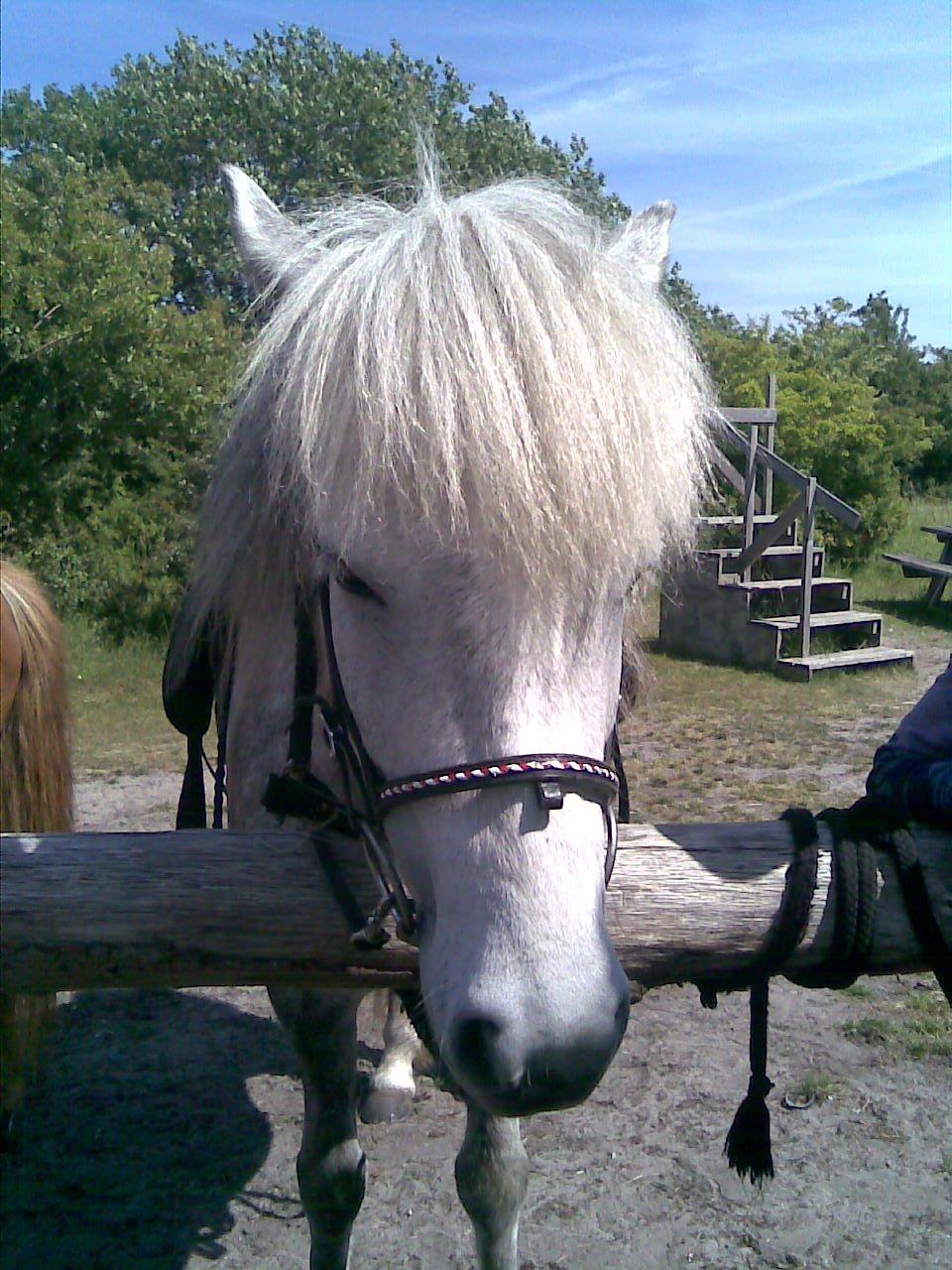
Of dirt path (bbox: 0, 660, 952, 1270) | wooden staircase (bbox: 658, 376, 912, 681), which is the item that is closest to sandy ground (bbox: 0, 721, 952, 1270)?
dirt path (bbox: 0, 660, 952, 1270)

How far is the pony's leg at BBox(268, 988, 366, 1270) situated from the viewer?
2.25 m

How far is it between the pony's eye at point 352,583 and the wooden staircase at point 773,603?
882 cm

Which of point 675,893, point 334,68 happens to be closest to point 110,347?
point 675,893

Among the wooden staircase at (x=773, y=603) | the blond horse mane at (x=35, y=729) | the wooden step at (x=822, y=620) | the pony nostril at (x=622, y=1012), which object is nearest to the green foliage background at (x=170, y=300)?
the blond horse mane at (x=35, y=729)

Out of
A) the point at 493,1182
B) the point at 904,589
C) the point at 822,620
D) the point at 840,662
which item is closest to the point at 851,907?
the point at 493,1182

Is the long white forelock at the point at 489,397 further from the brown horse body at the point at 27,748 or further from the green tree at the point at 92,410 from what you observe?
the green tree at the point at 92,410

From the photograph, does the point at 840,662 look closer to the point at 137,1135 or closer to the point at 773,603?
the point at 773,603

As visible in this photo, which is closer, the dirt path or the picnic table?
the dirt path

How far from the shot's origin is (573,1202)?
9.01 ft

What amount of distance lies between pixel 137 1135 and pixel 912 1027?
9.19ft

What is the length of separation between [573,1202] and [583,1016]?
2.04m

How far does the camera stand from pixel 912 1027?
3609 mm

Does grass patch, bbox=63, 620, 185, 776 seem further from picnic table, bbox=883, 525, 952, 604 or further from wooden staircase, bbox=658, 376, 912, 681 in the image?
picnic table, bbox=883, 525, 952, 604

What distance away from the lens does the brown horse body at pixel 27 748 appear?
119 inches
